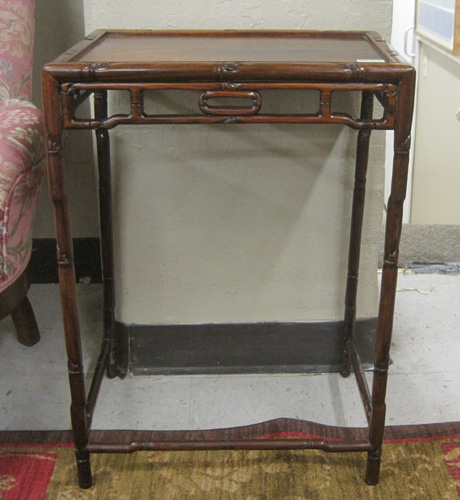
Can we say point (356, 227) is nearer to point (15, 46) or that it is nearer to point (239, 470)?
point (239, 470)

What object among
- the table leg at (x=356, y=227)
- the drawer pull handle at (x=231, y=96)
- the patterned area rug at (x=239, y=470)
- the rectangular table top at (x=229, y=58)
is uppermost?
the rectangular table top at (x=229, y=58)

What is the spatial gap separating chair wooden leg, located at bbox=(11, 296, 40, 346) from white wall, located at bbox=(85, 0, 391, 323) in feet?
1.02

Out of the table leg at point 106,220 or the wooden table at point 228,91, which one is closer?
the wooden table at point 228,91

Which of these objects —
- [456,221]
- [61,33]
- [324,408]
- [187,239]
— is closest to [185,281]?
[187,239]

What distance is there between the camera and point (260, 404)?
169 centimetres

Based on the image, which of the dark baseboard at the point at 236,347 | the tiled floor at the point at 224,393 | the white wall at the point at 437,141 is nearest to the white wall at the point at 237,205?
the dark baseboard at the point at 236,347

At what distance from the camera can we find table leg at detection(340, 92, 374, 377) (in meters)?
1.53

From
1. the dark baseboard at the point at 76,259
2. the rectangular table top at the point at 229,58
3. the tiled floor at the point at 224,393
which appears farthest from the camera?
the dark baseboard at the point at 76,259

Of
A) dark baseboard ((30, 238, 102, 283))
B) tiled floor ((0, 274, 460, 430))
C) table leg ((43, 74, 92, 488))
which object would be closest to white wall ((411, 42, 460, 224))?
tiled floor ((0, 274, 460, 430))

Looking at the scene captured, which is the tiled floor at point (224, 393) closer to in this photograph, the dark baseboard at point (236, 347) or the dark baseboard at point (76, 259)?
the dark baseboard at point (236, 347)

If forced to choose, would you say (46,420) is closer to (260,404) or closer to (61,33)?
(260,404)

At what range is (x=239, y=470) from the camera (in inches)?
58.5

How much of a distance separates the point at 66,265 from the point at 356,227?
2.31 feet

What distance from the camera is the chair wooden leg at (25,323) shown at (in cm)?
189
